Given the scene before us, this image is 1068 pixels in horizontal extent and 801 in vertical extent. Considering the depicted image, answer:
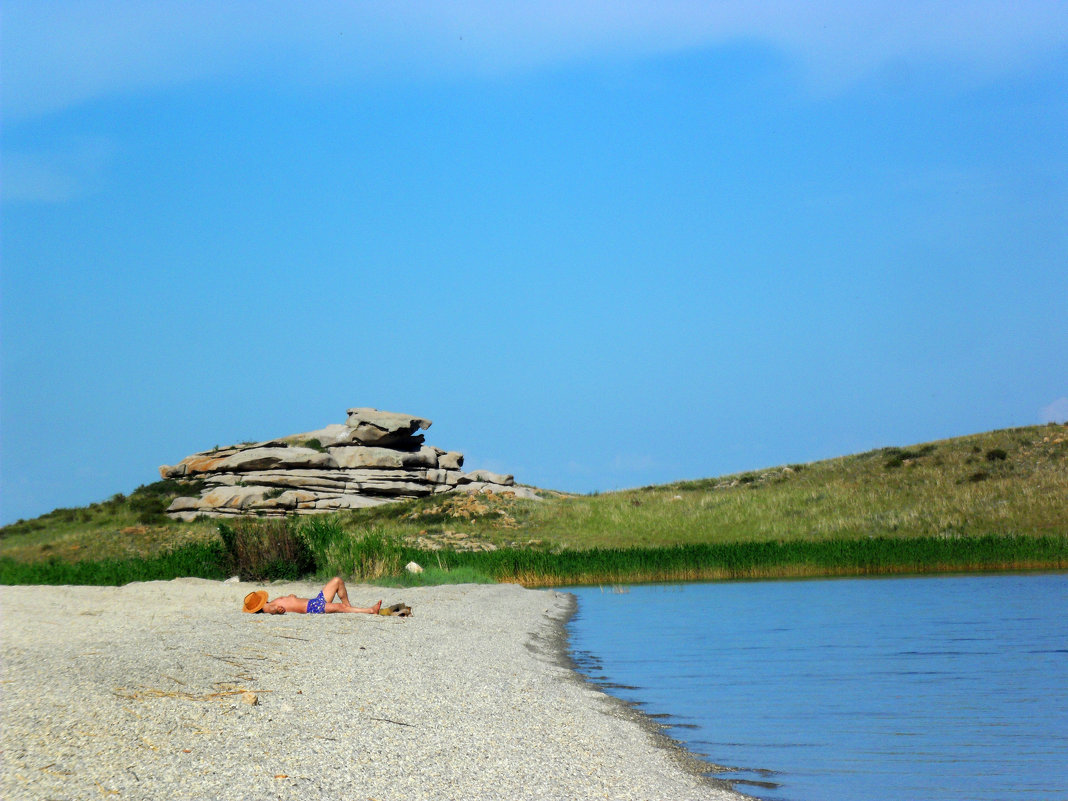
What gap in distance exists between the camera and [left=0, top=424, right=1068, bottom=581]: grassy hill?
129ft

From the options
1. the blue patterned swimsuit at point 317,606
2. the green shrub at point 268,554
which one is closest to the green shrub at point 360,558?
the green shrub at point 268,554

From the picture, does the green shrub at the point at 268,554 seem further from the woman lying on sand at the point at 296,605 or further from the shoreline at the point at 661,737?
the shoreline at the point at 661,737

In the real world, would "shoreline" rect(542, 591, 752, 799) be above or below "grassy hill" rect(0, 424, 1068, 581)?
below

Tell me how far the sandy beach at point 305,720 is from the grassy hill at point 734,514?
22955 mm

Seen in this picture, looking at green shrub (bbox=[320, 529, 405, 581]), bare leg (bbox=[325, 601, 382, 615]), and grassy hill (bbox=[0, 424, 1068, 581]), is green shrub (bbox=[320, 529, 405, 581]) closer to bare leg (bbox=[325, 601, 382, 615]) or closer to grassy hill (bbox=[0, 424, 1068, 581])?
bare leg (bbox=[325, 601, 382, 615])

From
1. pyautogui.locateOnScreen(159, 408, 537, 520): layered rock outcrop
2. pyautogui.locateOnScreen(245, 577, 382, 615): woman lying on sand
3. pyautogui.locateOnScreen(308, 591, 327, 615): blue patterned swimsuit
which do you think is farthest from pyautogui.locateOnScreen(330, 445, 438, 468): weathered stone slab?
pyautogui.locateOnScreen(308, 591, 327, 615): blue patterned swimsuit

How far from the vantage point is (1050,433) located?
52.0m

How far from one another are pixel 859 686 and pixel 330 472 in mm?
43227

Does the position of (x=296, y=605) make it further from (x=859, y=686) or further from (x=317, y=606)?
(x=859, y=686)

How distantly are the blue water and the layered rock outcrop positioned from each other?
102 feet

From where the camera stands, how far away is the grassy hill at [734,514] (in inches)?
1548

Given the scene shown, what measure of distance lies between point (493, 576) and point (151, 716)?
71.0 feet

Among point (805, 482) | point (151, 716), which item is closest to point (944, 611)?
point (151, 716)

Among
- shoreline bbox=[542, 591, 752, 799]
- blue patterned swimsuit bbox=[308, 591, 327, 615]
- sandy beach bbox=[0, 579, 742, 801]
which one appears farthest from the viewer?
blue patterned swimsuit bbox=[308, 591, 327, 615]
